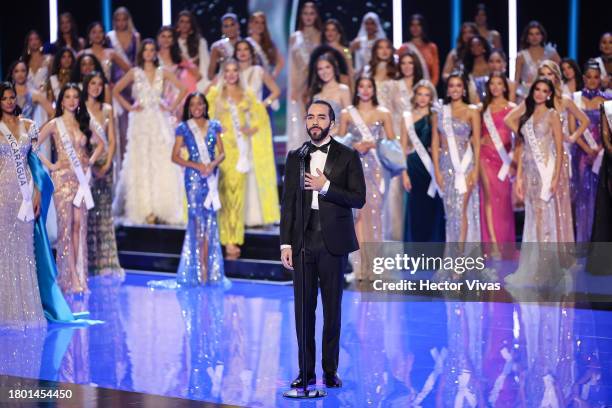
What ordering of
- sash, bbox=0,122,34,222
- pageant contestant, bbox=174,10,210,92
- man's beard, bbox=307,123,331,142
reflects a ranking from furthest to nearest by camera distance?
pageant contestant, bbox=174,10,210,92 → sash, bbox=0,122,34,222 → man's beard, bbox=307,123,331,142

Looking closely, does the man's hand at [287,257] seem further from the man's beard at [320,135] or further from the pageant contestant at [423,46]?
the pageant contestant at [423,46]

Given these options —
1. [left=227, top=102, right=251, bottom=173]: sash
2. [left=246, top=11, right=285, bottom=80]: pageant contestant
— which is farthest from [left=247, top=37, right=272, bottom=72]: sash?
[left=227, top=102, right=251, bottom=173]: sash

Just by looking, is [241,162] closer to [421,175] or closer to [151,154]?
[151,154]

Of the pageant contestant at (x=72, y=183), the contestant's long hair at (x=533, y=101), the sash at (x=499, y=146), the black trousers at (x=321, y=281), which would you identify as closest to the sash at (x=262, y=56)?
the pageant contestant at (x=72, y=183)

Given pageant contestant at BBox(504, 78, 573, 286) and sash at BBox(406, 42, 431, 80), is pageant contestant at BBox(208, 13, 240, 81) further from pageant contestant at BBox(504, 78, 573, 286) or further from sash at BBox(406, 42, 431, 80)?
pageant contestant at BBox(504, 78, 573, 286)

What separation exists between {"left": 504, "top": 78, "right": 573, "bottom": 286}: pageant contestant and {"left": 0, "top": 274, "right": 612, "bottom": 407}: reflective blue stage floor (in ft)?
2.84

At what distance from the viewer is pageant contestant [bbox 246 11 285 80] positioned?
36.3 feet

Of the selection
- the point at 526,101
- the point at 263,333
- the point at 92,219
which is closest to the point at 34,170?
the point at 263,333

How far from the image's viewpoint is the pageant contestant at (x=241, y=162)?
396 inches

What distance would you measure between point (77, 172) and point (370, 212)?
2.48 metres

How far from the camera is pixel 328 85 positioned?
9.55 m

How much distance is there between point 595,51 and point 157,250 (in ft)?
15.6

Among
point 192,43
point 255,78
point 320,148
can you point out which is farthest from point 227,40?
point 320,148

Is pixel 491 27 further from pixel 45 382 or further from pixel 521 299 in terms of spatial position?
pixel 45 382
